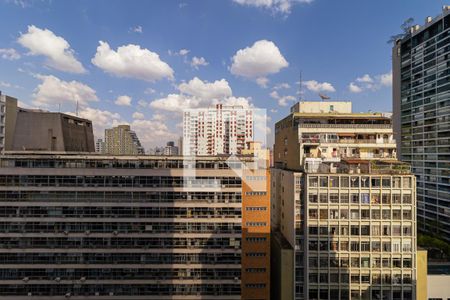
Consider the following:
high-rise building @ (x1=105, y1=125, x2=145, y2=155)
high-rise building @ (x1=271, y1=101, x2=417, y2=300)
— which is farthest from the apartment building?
high-rise building @ (x1=105, y1=125, x2=145, y2=155)

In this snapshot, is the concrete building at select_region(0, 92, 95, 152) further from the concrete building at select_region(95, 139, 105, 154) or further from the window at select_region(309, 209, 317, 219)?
the concrete building at select_region(95, 139, 105, 154)

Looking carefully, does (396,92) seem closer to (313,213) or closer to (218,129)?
(218,129)

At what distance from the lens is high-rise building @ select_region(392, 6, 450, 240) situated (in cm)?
4012

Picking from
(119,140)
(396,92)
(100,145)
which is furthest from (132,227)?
(100,145)

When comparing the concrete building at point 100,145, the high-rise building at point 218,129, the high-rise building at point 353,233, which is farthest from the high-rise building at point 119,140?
the high-rise building at point 353,233

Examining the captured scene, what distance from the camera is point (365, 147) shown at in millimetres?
25984

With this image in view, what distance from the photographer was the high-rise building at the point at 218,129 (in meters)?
65.5

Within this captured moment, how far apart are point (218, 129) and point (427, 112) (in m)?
43.9

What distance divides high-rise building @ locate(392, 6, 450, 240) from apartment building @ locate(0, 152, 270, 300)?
34306 mm

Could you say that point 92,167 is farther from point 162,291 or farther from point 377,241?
point 377,241

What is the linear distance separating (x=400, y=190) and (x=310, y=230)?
890cm

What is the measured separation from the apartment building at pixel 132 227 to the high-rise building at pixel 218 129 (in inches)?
1546

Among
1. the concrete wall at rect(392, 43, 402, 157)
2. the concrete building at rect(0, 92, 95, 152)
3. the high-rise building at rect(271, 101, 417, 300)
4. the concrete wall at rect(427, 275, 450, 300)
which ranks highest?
the concrete wall at rect(392, 43, 402, 157)

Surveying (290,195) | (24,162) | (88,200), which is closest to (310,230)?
(290,195)
